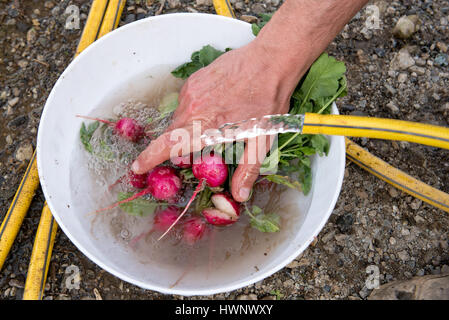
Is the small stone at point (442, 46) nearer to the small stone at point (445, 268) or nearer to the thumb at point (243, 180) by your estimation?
the small stone at point (445, 268)

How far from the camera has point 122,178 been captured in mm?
1581

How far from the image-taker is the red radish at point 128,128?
5.04ft

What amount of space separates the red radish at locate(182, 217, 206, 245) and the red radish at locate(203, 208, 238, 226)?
40 millimetres

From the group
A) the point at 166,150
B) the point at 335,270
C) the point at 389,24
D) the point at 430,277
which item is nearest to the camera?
the point at 166,150

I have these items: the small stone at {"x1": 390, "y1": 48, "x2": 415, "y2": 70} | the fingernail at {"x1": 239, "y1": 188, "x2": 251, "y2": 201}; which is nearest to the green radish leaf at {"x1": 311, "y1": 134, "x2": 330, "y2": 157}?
the fingernail at {"x1": 239, "y1": 188, "x2": 251, "y2": 201}

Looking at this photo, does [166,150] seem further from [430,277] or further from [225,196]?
[430,277]

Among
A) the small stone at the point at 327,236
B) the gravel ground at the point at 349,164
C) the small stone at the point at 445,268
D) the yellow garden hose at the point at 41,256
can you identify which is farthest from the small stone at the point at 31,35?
the small stone at the point at 445,268

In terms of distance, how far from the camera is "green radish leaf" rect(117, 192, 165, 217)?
152 cm

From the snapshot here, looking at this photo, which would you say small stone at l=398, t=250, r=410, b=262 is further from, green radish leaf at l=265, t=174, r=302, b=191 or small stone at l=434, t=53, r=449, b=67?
small stone at l=434, t=53, r=449, b=67

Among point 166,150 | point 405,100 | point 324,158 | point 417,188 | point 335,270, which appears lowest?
point 335,270

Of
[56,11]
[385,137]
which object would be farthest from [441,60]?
[56,11]

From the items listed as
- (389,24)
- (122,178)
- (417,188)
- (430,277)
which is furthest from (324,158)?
(389,24)

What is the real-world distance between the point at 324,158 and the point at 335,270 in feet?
1.68

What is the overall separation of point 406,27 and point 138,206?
1568 mm
